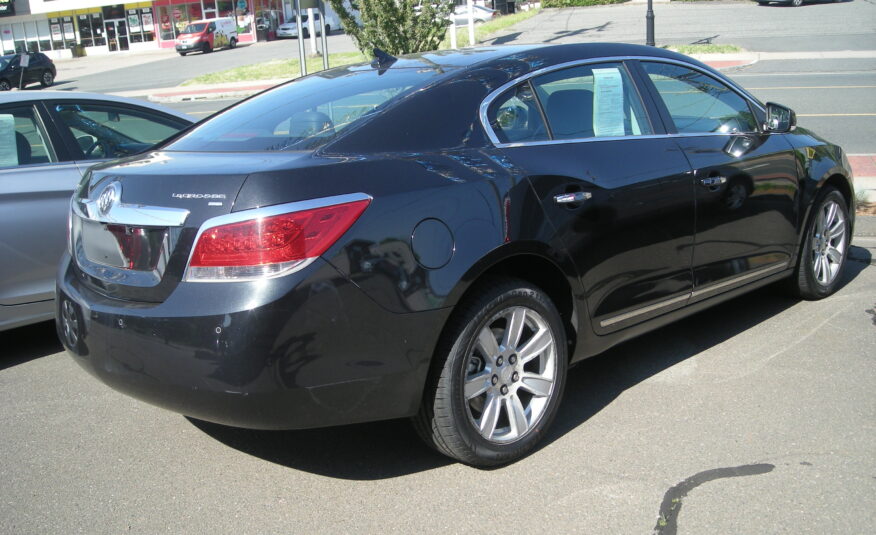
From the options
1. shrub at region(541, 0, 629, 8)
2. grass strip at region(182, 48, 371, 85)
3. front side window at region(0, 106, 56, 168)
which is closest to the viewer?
front side window at region(0, 106, 56, 168)

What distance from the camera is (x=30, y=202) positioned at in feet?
16.1

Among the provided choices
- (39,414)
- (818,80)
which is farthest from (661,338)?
(818,80)

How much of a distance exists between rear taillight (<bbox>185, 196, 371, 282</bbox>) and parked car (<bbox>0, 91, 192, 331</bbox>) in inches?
95.5

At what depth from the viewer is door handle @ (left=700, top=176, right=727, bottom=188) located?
4277 millimetres

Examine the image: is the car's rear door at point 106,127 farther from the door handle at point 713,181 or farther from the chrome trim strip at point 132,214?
the door handle at point 713,181

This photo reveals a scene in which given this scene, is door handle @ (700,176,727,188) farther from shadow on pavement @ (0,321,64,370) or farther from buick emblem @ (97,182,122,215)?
shadow on pavement @ (0,321,64,370)

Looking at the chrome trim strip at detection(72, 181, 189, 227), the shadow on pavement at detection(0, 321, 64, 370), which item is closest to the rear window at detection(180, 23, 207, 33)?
the shadow on pavement at detection(0, 321, 64, 370)

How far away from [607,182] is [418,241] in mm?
1127

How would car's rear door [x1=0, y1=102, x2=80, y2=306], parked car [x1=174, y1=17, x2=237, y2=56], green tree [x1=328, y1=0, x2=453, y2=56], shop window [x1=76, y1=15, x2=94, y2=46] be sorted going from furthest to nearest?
shop window [x1=76, y1=15, x2=94, y2=46]
parked car [x1=174, y1=17, x2=237, y2=56]
green tree [x1=328, y1=0, x2=453, y2=56]
car's rear door [x1=0, y1=102, x2=80, y2=306]

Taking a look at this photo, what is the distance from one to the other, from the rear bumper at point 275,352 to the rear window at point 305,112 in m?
0.70

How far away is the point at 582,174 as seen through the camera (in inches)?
147

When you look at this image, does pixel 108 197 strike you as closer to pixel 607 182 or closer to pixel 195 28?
pixel 607 182

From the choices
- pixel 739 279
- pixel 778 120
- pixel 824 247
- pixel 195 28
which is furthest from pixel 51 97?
pixel 195 28

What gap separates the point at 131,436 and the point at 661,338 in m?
2.98
